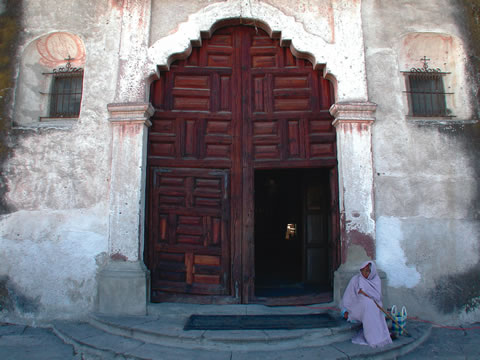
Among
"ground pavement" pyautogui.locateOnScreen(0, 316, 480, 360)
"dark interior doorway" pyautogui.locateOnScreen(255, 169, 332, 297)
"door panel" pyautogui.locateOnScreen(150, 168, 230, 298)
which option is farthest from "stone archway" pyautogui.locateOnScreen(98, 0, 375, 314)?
"dark interior doorway" pyautogui.locateOnScreen(255, 169, 332, 297)

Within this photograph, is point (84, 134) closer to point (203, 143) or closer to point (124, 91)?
point (124, 91)

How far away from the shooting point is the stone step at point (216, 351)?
3451 mm

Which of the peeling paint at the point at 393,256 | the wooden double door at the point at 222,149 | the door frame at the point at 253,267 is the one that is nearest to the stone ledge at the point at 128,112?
the wooden double door at the point at 222,149

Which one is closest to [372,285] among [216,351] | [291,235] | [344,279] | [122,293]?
[344,279]

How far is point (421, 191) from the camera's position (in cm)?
458

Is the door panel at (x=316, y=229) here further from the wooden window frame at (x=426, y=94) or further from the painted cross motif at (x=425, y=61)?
the painted cross motif at (x=425, y=61)

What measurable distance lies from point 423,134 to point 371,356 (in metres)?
2.90

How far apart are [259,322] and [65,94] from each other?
421 centimetres

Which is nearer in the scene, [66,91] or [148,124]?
[148,124]

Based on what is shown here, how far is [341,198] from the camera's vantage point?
4.62 metres

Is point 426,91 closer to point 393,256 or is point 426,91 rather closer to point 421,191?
point 421,191

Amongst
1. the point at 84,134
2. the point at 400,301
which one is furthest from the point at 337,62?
the point at 84,134

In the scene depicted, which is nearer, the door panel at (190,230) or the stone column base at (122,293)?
the stone column base at (122,293)

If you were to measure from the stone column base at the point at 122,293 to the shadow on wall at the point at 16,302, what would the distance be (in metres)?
0.90
